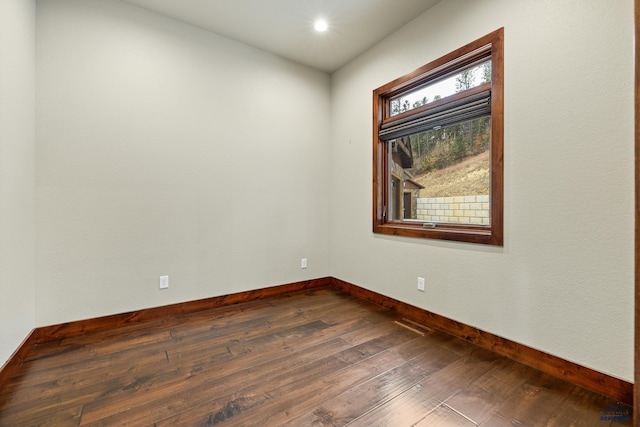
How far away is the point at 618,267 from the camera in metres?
1.54

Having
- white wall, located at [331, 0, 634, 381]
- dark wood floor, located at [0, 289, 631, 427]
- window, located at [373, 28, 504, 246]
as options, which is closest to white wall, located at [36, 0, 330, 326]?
dark wood floor, located at [0, 289, 631, 427]

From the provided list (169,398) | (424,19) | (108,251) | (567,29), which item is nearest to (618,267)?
(567,29)

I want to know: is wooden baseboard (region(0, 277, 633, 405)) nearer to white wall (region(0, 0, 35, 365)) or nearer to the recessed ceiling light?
white wall (region(0, 0, 35, 365))

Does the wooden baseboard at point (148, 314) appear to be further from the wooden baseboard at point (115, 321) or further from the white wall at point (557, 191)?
the white wall at point (557, 191)

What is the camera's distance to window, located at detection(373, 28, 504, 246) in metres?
2.11

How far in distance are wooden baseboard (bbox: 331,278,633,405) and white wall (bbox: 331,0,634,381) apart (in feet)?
0.15

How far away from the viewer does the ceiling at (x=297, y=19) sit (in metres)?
2.43

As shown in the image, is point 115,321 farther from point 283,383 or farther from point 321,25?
point 321,25

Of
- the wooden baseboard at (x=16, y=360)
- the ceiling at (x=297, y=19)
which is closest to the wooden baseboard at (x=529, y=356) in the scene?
the ceiling at (x=297, y=19)

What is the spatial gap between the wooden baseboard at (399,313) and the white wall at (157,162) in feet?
0.27

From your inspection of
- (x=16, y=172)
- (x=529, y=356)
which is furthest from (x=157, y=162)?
(x=529, y=356)

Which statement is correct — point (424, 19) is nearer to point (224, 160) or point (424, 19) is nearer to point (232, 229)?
point (224, 160)

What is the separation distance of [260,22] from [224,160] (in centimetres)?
138

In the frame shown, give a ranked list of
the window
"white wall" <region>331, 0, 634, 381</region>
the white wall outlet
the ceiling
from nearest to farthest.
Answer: "white wall" <region>331, 0, 634, 381</region>, the window, the ceiling, the white wall outlet
